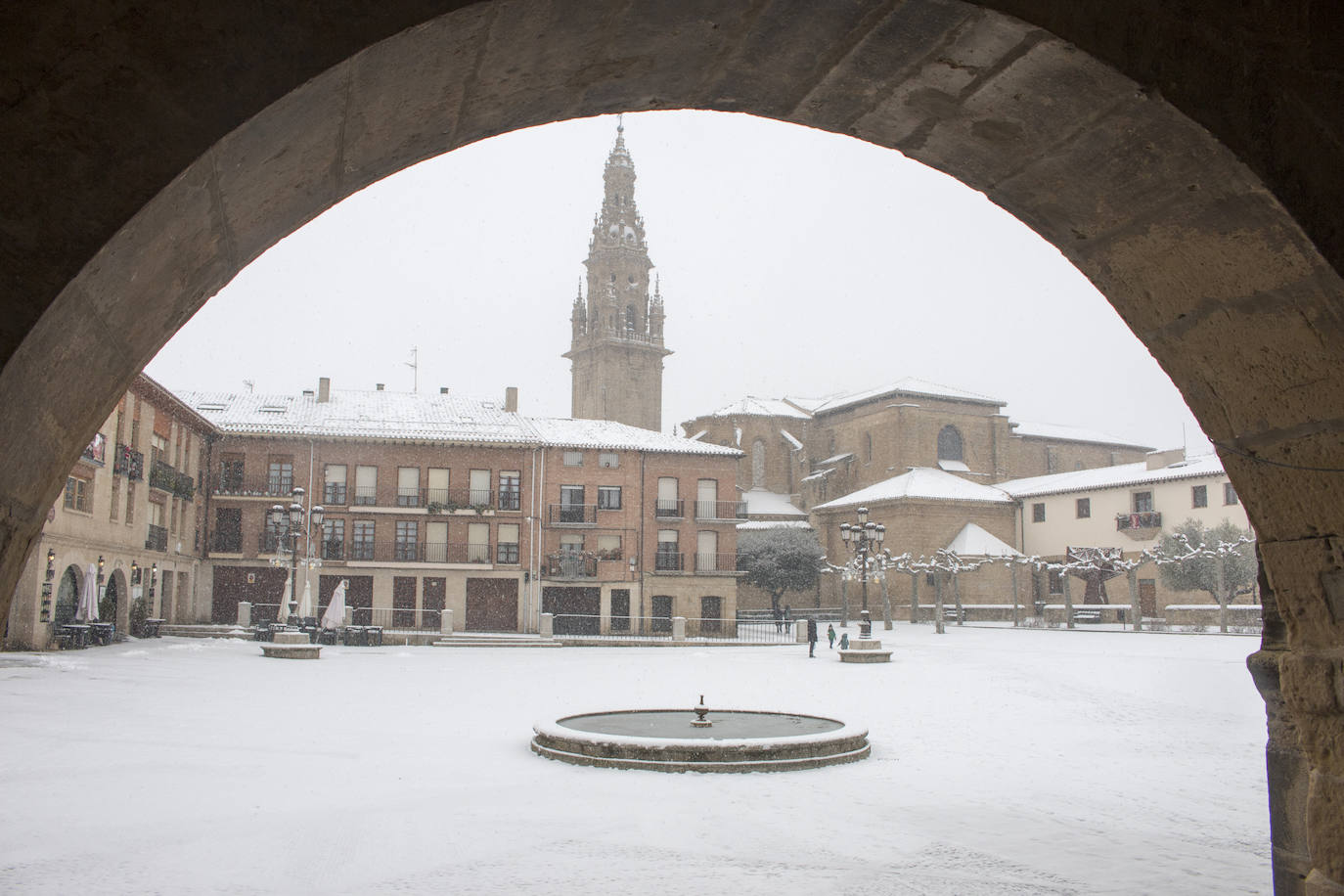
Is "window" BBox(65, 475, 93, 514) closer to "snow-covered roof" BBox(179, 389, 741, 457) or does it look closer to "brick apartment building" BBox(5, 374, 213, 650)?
"brick apartment building" BBox(5, 374, 213, 650)

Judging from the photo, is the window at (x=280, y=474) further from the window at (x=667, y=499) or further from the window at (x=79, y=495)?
the window at (x=667, y=499)

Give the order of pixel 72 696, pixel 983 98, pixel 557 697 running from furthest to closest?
pixel 557 697, pixel 72 696, pixel 983 98

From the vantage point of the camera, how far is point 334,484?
119ft

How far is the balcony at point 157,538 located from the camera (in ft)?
94.2

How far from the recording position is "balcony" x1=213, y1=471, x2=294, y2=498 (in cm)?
3528

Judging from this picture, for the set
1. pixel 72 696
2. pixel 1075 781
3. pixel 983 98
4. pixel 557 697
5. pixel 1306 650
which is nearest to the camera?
pixel 983 98

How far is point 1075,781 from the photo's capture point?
907 centimetres

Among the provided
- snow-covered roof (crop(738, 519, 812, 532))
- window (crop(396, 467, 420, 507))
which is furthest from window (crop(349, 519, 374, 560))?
snow-covered roof (crop(738, 519, 812, 532))

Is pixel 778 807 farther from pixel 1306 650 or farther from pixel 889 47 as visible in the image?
pixel 889 47

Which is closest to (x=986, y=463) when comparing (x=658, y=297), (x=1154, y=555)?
(x=1154, y=555)

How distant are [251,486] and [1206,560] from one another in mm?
32703

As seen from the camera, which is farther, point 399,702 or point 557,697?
point 557,697

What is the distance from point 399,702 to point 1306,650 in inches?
514

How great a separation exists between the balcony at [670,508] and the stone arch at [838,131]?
3505cm
